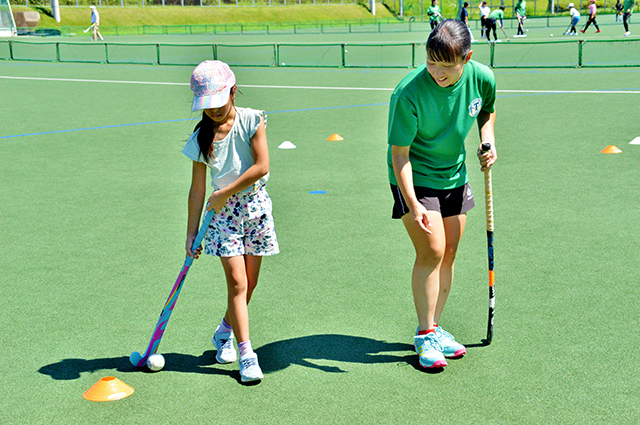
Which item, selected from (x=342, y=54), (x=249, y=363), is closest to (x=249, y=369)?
(x=249, y=363)

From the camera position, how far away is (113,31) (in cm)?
5719

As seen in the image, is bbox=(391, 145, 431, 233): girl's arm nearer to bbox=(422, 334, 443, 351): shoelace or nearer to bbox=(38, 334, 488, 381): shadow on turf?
bbox=(422, 334, 443, 351): shoelace

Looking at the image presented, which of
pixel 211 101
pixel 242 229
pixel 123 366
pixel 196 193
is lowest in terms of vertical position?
pixel 123 366

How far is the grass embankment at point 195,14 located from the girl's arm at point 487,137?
193 feet

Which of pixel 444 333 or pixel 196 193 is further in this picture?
pixel 444 333

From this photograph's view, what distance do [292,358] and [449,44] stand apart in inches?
75.3

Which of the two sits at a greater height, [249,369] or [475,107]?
[475,107]

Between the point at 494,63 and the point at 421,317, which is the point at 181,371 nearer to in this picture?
the point at 421,317

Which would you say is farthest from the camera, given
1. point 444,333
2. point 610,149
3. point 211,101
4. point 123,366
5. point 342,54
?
point 342,54

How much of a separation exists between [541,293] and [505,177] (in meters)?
3.60

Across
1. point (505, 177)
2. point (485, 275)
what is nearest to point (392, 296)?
point (485, 275)

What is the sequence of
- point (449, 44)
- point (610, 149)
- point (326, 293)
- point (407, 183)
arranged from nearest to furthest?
point (449, 44) < point (407, 183) < point (326, 293) < point (610, 149)

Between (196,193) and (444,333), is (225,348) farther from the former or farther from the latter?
(444,333)

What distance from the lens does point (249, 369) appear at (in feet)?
12.6
